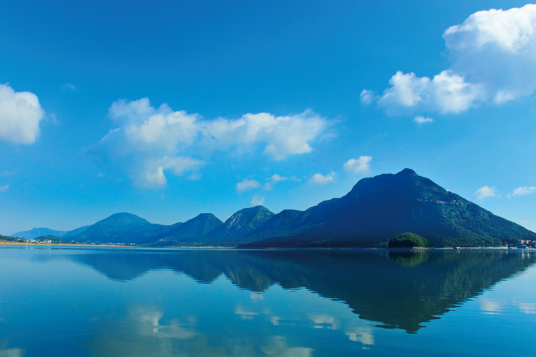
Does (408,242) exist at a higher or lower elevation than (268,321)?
lower

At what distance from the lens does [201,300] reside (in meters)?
28.4

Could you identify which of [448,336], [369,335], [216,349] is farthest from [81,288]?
[448,336]

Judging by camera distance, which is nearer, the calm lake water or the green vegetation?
the calm lake water

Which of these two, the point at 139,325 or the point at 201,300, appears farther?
the point at 201,300

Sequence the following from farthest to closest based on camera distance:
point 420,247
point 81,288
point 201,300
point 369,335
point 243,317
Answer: point 420,247
point 81,288
point 201,300
point 243,317
point 369,335

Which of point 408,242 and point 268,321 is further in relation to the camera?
point 408,242

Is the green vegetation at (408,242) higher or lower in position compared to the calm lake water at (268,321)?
lower

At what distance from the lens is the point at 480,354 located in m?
15.5

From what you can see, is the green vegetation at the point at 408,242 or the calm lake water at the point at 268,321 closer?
the calm lake water at the point at 268,321

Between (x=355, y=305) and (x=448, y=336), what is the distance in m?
8.55

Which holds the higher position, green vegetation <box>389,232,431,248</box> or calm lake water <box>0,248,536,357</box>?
calm lake water <box>0,248,536,357</box>

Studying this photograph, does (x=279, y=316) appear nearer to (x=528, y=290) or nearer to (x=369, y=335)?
(x=369, y=335)

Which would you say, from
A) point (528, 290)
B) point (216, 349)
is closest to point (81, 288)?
point (216, 349)

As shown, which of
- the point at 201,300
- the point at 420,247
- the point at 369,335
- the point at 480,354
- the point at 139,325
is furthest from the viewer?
the point at 420,247
